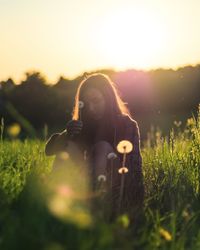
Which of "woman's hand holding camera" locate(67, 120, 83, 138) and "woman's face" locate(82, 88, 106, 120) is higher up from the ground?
"woman's face" locate(82, 88, 106, 120)

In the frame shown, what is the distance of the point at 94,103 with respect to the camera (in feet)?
16.1

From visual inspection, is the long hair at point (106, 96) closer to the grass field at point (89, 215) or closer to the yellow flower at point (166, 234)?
the grass field at point (89, 215)

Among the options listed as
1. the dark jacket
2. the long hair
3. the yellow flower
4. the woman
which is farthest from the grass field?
the long hair

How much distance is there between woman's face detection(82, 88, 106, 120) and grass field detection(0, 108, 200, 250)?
2.09 feet

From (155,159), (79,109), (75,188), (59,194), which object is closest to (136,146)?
(155,159)

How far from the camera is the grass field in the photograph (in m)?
2.31

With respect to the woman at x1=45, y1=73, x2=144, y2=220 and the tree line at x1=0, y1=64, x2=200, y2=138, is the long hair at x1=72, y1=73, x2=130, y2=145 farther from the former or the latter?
the tree line at x1=0, y1=64, x2=200, y2=138

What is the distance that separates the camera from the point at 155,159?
5055mm

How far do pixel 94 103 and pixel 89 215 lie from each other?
2.66 m

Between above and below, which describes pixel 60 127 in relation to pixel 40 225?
above

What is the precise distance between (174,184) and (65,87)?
18055 mm

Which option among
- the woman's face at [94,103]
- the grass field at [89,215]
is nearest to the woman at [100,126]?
the woman's face at [94,103]

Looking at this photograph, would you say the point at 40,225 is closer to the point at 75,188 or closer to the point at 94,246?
the point at 94,246

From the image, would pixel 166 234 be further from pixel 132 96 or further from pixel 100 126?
pixel 132 96
